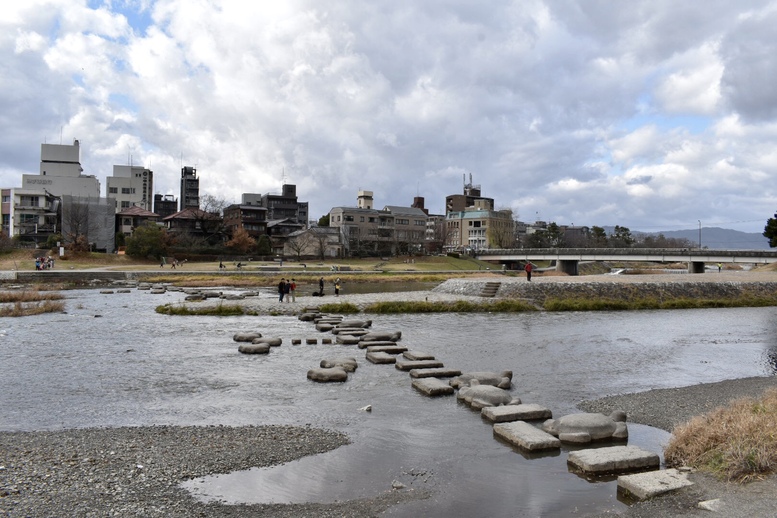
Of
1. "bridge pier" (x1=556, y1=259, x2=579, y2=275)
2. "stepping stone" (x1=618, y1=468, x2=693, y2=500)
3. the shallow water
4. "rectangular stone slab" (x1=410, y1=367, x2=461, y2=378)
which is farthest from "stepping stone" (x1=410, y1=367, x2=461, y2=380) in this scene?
"bridge pier" (x1=556, y1=259, x2=579, y2=275)

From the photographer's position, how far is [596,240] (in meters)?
145

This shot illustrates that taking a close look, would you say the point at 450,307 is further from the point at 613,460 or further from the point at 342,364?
the point at 613,460

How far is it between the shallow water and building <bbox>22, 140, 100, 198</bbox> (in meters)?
84.9

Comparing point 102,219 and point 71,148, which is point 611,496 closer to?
point 102,219

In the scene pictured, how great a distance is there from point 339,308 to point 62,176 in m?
92.9

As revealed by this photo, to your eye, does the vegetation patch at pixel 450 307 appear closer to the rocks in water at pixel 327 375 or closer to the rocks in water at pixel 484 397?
the rocks in water at pixel 327 375

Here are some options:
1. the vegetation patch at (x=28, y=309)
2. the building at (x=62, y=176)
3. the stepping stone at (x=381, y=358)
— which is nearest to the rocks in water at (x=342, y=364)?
the stepping stone at (x=381, y=358)

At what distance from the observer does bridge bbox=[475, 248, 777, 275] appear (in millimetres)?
73688

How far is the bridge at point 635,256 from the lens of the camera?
73.7 meters

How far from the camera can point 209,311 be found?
1291 inches

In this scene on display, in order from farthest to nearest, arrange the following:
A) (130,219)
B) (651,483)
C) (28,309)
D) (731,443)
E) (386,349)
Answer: (130,219) → (28,309) → (386,349) → (731,443) → (651,483)

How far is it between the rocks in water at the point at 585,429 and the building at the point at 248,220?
97680 millimetres

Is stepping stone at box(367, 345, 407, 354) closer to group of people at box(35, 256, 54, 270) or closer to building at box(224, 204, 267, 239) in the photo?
group of people at box(35, 256, 54, 270)

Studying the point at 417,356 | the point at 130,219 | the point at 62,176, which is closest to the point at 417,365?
the point at 417,356
